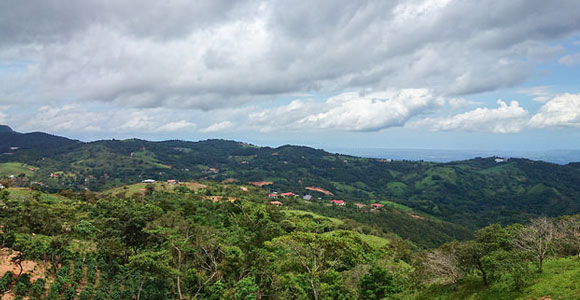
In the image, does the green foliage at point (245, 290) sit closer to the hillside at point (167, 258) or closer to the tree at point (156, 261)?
the hillside at point (167, 258)

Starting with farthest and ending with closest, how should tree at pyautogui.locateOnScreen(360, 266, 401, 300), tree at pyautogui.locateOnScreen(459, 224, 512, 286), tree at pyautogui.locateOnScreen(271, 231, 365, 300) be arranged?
tree at pyautogui.locateOnScreen(360, 266, 401, 300) → tree at pyautogui.locateOnScreen(271, 231, 365, 300) → tree at pyautogui.locateOnScreen(459, 224, 512, 286)

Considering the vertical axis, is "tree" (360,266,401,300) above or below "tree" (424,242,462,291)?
below

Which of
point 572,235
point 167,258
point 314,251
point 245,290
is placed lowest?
point 245,290

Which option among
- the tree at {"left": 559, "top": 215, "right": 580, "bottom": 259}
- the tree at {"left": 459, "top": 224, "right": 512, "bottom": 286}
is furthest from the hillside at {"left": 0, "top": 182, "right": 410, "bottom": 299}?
the tree at {"left": 559, "top": 215, "right": 580, "bottom": 259}

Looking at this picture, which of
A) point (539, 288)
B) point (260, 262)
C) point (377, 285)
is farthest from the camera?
point (260, 262)

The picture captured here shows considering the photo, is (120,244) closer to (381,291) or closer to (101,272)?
(101,272)

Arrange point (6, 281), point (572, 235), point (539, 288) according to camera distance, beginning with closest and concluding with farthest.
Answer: point (539, 288), point (6, 281), point (572, 235)

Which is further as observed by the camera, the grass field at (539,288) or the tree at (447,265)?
the tree at (447,265)

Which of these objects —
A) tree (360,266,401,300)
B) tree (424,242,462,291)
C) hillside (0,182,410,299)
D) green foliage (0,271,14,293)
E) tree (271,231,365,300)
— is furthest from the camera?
green foliage (0,271,14,293)

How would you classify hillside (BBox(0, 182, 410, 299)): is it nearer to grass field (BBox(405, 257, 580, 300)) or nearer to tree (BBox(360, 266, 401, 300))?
tree (BBox(360, 266, 401, 300))

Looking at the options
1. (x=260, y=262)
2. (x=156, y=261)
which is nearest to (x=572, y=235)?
(x=260, y=262)

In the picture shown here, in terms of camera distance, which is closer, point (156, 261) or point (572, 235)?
point (156, 261)

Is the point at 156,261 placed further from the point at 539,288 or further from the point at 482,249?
the point at 539,288

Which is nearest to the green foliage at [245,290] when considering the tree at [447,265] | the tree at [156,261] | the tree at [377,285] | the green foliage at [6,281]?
the tree at [156,261]
